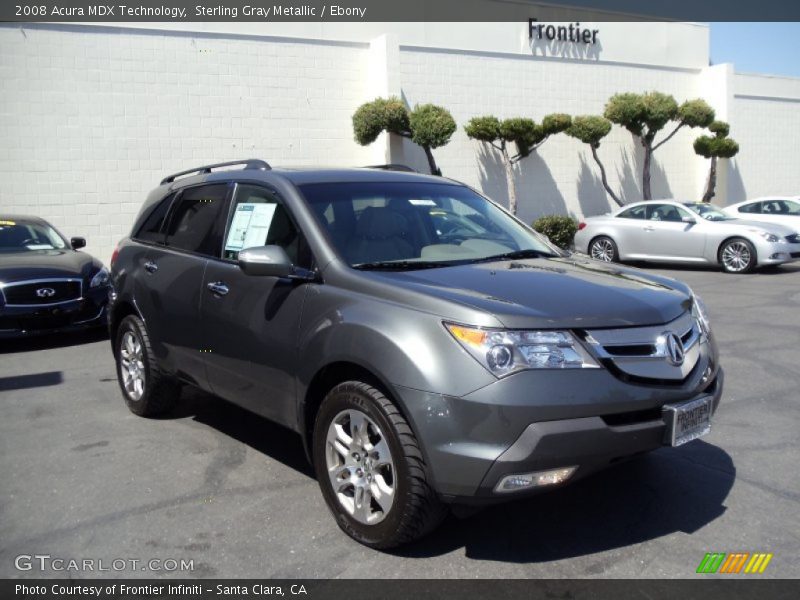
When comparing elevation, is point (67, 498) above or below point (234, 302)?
Answer: below

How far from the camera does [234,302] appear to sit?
459 cm

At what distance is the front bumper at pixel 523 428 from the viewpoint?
3.18 metres

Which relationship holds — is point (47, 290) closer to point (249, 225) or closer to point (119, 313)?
point (119, 313)

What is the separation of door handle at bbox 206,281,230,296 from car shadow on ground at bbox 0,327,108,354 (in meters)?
5.35

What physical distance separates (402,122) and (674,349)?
52.8 feet

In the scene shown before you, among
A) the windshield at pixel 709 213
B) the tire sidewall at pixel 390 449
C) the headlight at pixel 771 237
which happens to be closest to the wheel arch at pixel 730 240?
the headlight at pixel 771 237

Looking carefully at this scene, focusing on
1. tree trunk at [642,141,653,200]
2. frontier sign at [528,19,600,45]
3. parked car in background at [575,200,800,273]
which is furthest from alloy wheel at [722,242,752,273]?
frontier sign at [528,19,600,45]

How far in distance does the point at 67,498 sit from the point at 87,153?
13.4 m

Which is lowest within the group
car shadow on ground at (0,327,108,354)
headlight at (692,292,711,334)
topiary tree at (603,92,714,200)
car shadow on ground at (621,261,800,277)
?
car shadow on ground at (621,261,800,277)

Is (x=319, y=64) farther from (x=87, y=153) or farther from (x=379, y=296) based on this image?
(x=379, y=296)

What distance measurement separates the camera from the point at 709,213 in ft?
52.8

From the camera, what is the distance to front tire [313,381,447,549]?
134 inches

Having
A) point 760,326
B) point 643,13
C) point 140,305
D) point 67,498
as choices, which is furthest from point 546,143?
point 67,498

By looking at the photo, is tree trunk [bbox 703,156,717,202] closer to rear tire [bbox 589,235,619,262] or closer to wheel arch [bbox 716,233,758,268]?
rear tire [bbox 589,235,619,262]
